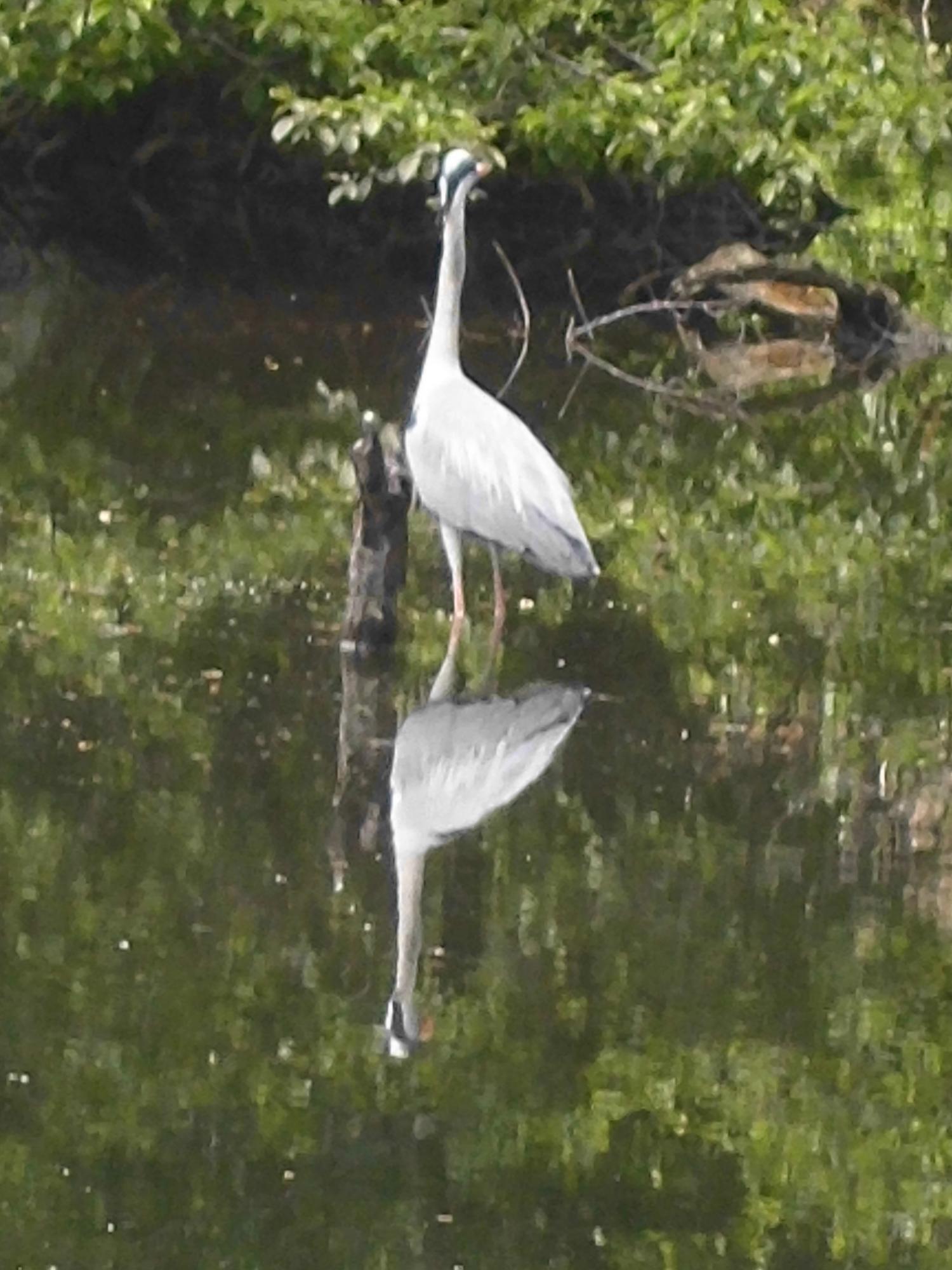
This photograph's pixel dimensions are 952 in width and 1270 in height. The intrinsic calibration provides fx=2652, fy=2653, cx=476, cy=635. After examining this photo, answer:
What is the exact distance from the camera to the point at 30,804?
7.05 metres

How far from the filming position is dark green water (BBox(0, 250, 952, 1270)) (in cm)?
489

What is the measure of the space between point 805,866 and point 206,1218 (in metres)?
2.56

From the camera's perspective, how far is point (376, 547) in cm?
856

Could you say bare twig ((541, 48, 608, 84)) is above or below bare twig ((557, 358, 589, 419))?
above

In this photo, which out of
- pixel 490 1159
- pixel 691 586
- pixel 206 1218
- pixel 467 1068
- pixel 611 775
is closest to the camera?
pixel 206 1218

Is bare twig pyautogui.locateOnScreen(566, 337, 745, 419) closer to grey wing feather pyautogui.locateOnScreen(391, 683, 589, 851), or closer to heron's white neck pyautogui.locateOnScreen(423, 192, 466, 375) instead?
heron's white neck pyautogui.locateOnScreen(423, 192, 466, 375)

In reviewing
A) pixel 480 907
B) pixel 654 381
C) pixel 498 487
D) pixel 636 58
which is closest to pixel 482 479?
pixel 498 487

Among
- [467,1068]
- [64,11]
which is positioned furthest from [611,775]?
[64,11]

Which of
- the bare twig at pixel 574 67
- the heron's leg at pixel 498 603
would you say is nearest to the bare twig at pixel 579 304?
the bare twig at pixel 574 67

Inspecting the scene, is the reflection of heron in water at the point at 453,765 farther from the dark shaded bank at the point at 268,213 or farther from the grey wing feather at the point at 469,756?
the dark shaded bank at the point at 268,213

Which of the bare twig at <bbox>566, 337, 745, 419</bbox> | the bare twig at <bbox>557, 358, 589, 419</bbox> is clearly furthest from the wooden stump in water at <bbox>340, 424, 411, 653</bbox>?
the bare twig at <bbox>566, 337, 745, 419</bbox>

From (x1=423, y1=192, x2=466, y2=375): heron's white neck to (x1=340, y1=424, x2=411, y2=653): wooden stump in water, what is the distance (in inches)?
20.1

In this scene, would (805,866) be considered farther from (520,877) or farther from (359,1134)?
(359,1134)

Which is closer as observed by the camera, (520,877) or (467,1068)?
(467,1068)
